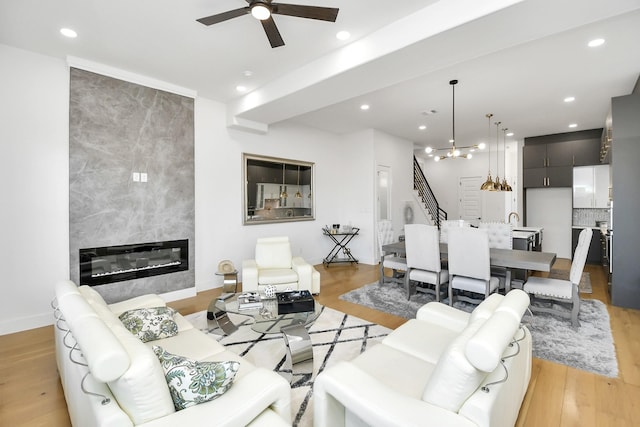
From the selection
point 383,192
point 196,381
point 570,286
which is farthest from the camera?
point 383,192

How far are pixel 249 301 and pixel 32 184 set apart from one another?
9.22 ft

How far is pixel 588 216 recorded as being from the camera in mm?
6699

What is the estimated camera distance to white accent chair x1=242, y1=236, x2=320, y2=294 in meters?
3.98

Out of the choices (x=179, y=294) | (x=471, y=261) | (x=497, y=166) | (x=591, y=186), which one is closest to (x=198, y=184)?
(x=179, y=294)

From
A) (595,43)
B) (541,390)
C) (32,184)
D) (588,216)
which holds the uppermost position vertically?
(595,43)

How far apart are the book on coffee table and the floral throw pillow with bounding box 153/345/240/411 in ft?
4.68

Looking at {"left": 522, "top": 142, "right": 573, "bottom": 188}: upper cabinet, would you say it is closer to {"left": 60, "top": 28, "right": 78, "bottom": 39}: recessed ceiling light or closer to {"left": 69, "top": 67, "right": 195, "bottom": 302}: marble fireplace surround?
{"left": 69, "top": 67, "right": 195, "bottom": 302}: marble fireplace surround

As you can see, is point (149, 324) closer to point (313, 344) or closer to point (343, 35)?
point (313, 344)

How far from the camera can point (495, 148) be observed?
8.48 meters

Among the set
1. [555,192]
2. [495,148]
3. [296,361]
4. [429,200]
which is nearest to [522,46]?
[296,361]

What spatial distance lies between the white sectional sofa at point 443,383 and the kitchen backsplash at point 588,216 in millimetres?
6757

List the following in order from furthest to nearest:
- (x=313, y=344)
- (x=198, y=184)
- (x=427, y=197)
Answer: (x=427, y=197), (x=198, y=184), (x=313, y=344)

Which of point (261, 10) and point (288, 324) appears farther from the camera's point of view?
point (288, 324)

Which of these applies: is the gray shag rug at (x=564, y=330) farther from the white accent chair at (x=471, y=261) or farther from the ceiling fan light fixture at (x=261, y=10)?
the ceiling fan light fixture at (x=261, y=10)
